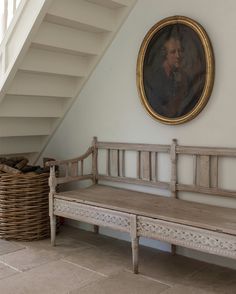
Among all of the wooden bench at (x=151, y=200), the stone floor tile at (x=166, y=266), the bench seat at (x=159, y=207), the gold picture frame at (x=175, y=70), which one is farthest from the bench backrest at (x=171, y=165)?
the stone floor tile at (x=166, y=266)

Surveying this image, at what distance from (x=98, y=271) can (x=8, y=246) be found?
951 millimetres

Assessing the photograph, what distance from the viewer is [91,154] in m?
3.67

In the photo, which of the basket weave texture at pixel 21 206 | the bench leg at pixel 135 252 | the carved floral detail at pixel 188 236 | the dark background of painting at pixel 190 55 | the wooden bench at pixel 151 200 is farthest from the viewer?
the basket weave texture at pixel 21 206

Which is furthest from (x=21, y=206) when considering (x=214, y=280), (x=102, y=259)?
(x=214, y=280)

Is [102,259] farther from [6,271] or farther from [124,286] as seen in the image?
[6,271]

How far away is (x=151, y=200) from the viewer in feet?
9.62

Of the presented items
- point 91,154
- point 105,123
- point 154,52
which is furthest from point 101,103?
point 154,52

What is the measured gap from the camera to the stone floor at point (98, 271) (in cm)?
244

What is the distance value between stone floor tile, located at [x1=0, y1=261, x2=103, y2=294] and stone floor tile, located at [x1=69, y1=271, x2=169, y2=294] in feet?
0.24

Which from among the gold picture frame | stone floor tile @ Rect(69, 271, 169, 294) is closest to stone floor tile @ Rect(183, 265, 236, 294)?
stone floor tile @ Rect(69, 271, 169, 294)

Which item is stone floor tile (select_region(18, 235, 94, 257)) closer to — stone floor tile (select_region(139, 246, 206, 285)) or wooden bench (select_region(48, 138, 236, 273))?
wooden bench (select_region(48, 138, 236, 273))

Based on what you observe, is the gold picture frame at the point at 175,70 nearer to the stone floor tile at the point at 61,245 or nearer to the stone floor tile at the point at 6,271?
the stone floor tile at the point at 61,245

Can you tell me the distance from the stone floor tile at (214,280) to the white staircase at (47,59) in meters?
2.07

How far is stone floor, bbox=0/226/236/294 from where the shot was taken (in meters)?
2.44
